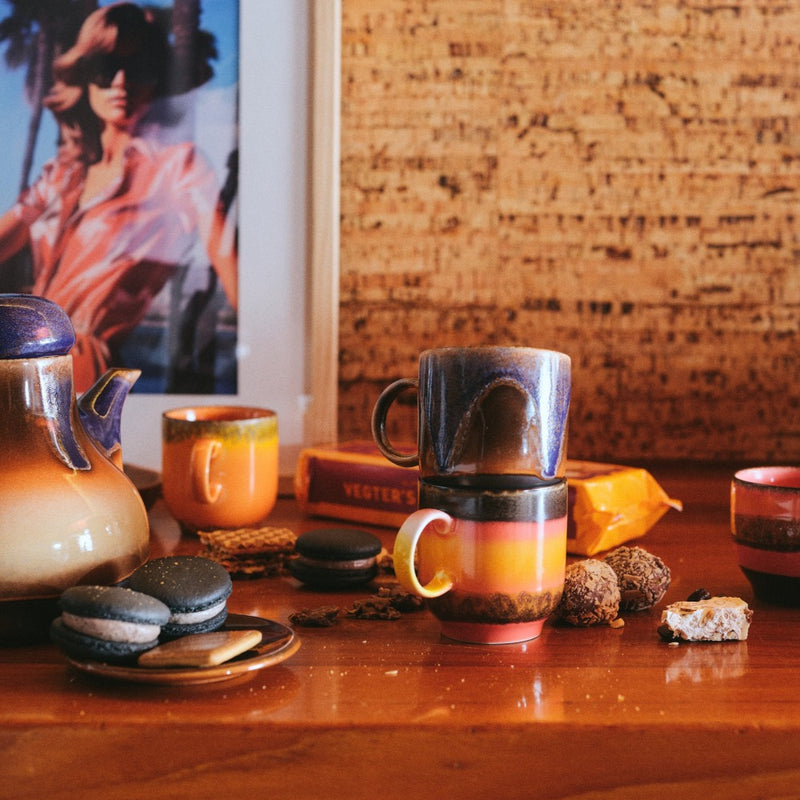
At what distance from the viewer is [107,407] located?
0.63 m

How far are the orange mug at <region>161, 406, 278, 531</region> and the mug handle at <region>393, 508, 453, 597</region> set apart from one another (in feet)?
1.03

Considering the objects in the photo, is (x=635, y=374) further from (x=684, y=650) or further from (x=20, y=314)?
(x=20, y=314)

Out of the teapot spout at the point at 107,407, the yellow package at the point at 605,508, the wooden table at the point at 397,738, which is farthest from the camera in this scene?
the yellow package at the point at 605,508

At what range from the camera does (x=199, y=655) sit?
0.44 meters

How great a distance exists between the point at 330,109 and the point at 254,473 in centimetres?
49

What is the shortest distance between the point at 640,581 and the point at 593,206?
0.63 meters

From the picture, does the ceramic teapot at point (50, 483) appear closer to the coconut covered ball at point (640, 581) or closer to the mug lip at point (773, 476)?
the coconut covered ball at point (640, 581)

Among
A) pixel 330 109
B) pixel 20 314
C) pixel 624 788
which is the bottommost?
pixel 624 788

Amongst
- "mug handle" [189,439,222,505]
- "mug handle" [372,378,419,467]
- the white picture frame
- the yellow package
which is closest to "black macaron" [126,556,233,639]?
"mug handle" [372,378,419,467]

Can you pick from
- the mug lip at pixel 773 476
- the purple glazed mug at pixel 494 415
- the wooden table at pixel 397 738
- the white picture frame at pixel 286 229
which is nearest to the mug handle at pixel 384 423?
the purple glazed mug at pixel 494 415

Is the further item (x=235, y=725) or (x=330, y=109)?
(x=330, y=109)

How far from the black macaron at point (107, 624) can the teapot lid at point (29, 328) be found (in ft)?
0.51

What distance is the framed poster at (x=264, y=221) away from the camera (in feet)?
3.40

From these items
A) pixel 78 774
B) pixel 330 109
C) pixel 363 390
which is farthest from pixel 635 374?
pixel 78 774
